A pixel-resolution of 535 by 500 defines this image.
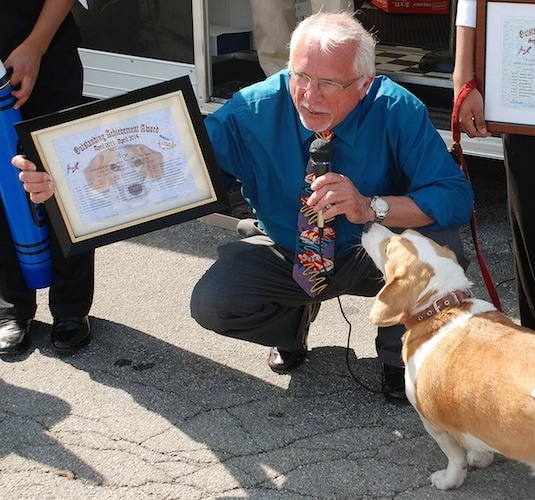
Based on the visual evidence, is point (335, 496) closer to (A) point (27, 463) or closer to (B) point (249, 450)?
(B) point (249, 450)

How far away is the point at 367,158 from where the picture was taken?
3293mm

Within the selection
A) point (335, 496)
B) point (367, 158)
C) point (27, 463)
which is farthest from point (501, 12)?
point (27, 463)

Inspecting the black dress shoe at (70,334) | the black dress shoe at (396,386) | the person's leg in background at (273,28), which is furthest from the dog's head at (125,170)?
the person's leg in background at (273,28)

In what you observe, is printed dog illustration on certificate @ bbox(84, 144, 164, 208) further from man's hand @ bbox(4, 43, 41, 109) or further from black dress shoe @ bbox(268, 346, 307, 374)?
black dress shoe @ bbox(268, 346, 307, 374)

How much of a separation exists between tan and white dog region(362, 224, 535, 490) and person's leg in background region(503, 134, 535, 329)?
0.41 m

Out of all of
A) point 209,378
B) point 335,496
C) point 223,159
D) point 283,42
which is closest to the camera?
point 335,496

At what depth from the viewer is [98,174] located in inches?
128

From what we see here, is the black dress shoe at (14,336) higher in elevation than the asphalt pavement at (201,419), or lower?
higher

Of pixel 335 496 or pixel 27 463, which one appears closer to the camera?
pixel 335 496

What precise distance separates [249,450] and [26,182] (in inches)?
48.2

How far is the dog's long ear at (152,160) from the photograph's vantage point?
3.24 meters

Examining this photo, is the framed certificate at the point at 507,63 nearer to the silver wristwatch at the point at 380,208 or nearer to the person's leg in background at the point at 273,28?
the silver wristwatch at the point at 380,208

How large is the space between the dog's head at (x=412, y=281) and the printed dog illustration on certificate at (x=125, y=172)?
3.01ft

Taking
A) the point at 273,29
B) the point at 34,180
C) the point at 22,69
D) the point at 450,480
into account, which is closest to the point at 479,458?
the point at 450,480
